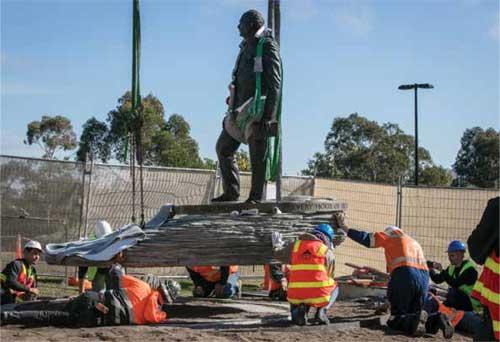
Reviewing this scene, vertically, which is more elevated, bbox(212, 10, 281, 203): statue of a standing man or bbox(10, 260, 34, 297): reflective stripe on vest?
bbox(212, 10, 281, 203): statue of a standing man

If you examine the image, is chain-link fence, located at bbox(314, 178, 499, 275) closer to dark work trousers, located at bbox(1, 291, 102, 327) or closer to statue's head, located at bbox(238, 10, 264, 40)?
statue's head, located at bbox(238, 10, 264, 40)

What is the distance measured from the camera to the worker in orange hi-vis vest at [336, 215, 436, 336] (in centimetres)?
830

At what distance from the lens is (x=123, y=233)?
911cm

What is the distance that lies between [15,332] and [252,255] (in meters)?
2.64

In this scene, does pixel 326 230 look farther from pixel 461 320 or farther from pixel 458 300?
pixel 461 320

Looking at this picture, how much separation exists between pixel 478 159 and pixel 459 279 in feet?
127

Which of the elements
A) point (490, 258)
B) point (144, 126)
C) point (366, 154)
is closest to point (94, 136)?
point (144, 126)

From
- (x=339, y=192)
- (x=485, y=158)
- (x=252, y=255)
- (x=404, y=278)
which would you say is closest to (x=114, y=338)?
(x=252, y=255)

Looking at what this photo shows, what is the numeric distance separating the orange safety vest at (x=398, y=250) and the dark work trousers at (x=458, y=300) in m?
0.70

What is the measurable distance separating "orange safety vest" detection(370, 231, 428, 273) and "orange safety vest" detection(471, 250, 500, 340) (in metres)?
2.75

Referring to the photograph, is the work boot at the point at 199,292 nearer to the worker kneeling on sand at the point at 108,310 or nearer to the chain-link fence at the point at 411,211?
the worker kneeling on sand at the point at 108,310

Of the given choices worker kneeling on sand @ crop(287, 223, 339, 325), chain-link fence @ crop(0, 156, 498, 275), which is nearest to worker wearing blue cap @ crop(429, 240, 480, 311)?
worker kneeling on sand @ crop(287, 223, 339, 325)

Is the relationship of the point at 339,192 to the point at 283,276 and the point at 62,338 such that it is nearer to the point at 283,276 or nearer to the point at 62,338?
the point at 283,276

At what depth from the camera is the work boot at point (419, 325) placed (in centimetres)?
792
